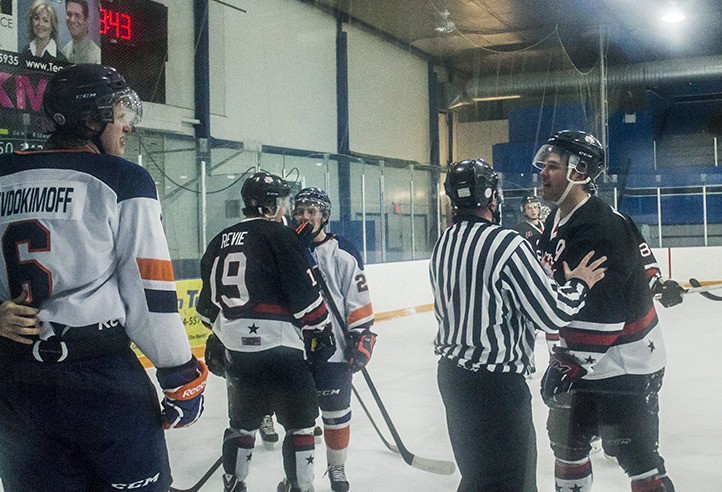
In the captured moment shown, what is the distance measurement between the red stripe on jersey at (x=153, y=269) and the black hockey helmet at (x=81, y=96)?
0.90 feet

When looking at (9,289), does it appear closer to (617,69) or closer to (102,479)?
(102,479)

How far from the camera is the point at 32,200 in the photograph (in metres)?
1.17

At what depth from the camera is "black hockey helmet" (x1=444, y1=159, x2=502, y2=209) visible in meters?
1.69

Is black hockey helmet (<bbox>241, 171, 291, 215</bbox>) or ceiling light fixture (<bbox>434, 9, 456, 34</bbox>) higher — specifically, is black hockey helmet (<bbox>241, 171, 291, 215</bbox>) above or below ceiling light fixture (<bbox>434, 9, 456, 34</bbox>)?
below

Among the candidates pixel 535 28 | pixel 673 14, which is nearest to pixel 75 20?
pixel 673 14

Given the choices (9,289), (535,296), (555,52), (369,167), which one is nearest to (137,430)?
(9,289)

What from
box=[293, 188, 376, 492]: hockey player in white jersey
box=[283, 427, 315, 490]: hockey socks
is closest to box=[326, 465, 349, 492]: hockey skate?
box=[293, 188, 376, 492]: hockey player in white jersey

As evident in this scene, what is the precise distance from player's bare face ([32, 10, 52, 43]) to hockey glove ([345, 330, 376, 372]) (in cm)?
270

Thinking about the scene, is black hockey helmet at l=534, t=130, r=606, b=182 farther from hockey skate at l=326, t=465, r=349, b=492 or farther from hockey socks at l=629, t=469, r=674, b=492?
hockey skate at l=326, t=465, r=349, b=492

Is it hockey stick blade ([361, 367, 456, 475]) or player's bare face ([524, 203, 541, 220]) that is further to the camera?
player's bare face ([524, 203, 541, 220])

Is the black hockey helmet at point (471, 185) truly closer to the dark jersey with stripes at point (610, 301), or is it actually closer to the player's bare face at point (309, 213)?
the dark jersey with stripes at point (610, 301)

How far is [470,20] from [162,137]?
19.6ft

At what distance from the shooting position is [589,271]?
65.6 inches

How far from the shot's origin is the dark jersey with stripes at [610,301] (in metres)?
1.68
